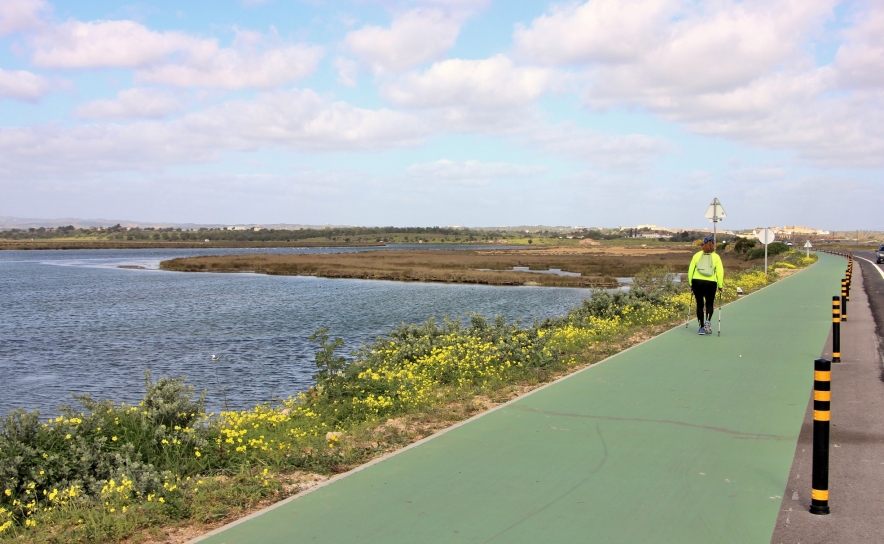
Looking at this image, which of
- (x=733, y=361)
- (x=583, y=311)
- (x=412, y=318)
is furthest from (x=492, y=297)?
(x=733, y=361)

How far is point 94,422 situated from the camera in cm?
659

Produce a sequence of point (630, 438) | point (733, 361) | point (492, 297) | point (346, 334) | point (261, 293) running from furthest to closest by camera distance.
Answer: point (261, 293), point (492, 297), point (346, 334), point (733, 361), point (630, 438)

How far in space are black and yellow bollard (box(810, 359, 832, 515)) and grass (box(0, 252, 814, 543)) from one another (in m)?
3.62

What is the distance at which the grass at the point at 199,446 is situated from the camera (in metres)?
5.25

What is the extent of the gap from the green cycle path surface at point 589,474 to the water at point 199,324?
8.32 metres

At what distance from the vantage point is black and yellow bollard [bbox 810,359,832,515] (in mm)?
5215

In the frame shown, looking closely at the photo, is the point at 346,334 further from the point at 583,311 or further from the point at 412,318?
the point at 583,311

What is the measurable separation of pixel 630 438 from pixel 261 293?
41719 mm

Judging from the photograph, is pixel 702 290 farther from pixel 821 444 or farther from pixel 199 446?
pixel 199 446

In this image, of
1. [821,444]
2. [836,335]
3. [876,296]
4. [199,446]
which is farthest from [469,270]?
[821,444]

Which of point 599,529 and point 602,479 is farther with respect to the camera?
point 602,479

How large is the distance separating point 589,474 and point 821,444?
69.9 inches

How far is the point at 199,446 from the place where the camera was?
21.2 feet

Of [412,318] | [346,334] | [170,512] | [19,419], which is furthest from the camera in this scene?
[412,318]
